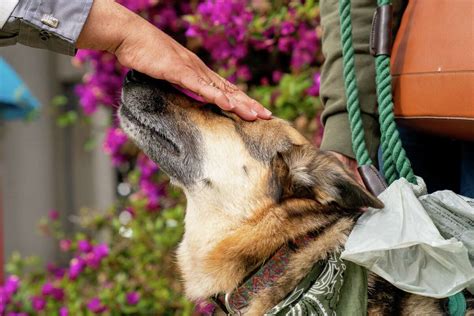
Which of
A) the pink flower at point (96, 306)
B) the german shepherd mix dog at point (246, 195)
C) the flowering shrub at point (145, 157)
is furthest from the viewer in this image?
the pink flower at point (96, 306)

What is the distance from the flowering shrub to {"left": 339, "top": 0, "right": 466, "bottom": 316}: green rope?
1.51 meters

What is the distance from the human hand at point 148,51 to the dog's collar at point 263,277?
47cm

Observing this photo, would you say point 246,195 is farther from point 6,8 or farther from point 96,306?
point 96,306

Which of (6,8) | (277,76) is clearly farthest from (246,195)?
(277,76)

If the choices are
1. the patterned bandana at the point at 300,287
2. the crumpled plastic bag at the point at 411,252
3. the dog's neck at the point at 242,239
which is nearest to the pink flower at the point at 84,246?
the dog's neck at the point at 242,239

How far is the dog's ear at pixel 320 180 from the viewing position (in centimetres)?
206

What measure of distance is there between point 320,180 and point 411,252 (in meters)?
0.37

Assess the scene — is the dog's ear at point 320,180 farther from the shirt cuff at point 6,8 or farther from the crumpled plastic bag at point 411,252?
the shirt cuff at point 6,8

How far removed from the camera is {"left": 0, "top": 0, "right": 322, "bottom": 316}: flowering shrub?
395 cm

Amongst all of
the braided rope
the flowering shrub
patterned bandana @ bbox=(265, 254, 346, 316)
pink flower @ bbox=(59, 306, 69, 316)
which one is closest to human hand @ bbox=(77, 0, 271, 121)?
the braided rope

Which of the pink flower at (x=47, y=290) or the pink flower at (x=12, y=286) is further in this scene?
the pink flower at (x=12, y=286)

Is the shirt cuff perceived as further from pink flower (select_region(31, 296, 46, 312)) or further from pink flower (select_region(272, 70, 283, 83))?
pink flower (select_region(31, 296, 46, 312))

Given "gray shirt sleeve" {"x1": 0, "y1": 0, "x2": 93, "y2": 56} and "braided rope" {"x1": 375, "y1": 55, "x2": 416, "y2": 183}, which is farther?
"gray shirt sleeve" {"x1": 0, "y1": 0, "x2": 93, "y2": 56}

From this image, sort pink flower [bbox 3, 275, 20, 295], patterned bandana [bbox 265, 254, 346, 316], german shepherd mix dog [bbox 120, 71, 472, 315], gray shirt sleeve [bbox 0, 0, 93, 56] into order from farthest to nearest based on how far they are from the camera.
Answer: pink flower [bbox 3, 275, 20, 295] < gray shirt sleeve [bbox 0, 0, 93, 56] < german shepherd mix dog [bbox 120, 71, 472, 315] < patterned bandana [bbox 265, 254, 346, 316]
